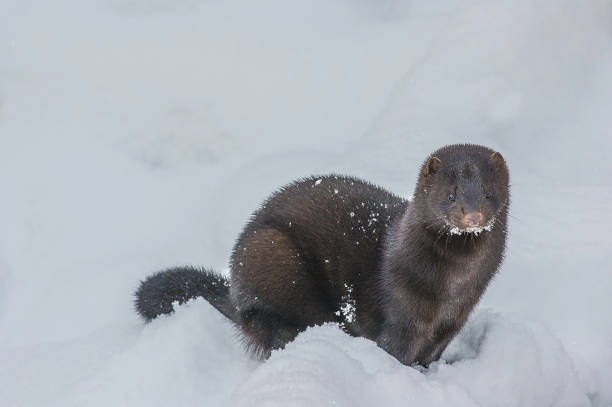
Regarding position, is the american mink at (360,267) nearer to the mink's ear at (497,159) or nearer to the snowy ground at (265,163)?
the mink's ear at (497,159)

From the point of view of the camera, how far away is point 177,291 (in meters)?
3.91

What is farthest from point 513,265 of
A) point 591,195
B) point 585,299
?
point 591,195

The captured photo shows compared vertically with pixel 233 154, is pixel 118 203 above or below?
below

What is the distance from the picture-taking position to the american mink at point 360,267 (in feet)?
11.1

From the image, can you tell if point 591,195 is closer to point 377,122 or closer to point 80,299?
point 377,122

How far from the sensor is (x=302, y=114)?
6.21 metres

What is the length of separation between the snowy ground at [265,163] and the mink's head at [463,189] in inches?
24.0

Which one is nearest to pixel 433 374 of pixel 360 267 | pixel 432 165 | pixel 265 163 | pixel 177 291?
pixel 360 267

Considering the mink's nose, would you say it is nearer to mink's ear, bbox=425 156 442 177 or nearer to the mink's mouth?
the mink's mouth

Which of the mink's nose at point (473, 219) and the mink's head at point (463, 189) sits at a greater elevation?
the mink's head at point (463, 189)

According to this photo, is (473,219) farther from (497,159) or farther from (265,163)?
(265,163)

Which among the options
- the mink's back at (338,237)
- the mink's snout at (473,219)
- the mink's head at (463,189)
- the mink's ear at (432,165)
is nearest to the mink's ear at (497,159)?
the mink's head at (463,189)

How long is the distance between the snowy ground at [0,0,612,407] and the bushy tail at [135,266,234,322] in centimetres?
11

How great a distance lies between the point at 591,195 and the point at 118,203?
3166 millimetres
